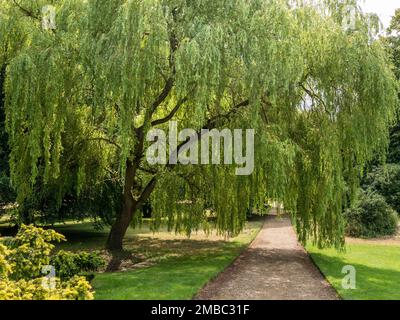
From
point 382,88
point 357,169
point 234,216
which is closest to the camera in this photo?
point 382,88

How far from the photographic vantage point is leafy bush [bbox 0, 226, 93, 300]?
16.4ft

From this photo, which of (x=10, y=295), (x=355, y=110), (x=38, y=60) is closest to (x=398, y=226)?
(x=355, y=110)

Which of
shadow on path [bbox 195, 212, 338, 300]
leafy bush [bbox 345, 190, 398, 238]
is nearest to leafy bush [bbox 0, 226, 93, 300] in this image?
shadow on path [bbox 195, 212, 338, 300]

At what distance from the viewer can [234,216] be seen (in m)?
12.9

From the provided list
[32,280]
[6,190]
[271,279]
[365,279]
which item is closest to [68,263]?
[32,280]

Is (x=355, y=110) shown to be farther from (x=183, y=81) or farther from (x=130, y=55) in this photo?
(x=130, y=55)

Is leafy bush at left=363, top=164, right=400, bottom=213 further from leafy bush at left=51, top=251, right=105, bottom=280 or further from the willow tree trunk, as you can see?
leafy bush at left=51, top=251, right=105, bottom=280

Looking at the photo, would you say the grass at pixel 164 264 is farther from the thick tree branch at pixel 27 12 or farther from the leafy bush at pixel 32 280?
the thick tree branch at pixel 27 12

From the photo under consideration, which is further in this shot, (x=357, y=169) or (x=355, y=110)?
(x=357, y=169)

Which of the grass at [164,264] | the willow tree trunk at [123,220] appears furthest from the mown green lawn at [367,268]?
the willow tree trunk at [123,220]

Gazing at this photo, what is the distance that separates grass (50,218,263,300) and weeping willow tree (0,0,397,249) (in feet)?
6.31

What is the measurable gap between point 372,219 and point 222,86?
1231 centimetres
